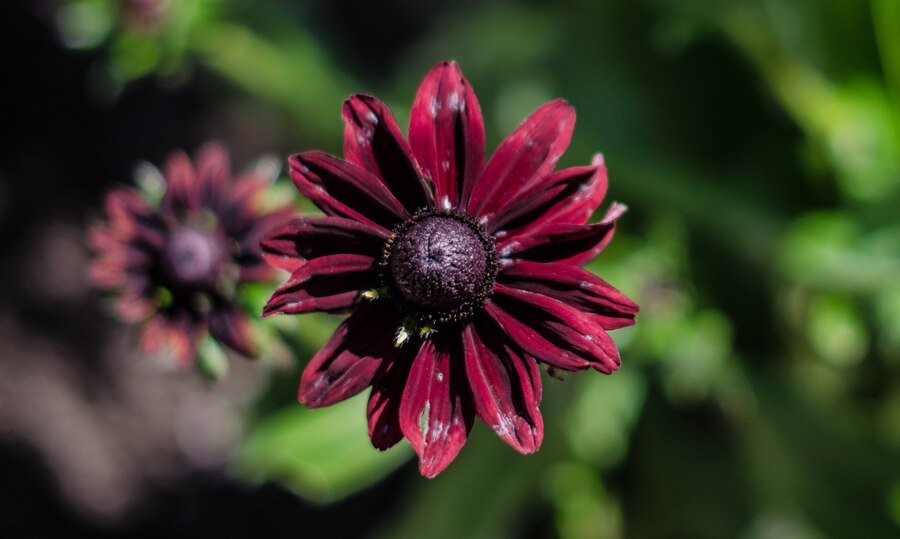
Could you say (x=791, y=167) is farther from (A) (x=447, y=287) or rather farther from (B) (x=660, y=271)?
(A) (x=447, y=287)

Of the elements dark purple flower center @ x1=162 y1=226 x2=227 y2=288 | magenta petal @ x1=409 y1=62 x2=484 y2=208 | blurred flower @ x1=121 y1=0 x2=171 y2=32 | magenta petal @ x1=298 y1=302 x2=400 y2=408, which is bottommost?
magenta petal @ x1=298 y1=302 x2=400 y2=408

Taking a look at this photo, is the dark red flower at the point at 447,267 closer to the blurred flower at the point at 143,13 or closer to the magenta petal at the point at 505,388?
the magenta petal at the point at 505,388

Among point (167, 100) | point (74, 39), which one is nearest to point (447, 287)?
point (74, 39)

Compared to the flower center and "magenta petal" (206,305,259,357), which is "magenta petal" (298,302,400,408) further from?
"magenta petal" (206,305,259,357)

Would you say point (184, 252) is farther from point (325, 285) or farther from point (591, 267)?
point (591, 267)

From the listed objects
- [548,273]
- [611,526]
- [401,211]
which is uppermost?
[401,211]

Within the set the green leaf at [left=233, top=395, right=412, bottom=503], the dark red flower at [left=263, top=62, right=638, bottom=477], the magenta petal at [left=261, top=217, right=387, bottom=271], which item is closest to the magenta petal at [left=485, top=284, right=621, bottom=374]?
the dark red flower at [left=263, top=62, right=638, bottom=477]

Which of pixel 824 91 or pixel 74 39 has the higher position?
pixel 74 39
